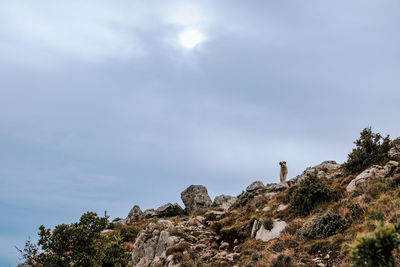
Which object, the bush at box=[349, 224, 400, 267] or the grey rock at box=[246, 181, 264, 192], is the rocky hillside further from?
the grey rock at box=[246, 181, 264, 192]

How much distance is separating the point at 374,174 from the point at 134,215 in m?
33.6

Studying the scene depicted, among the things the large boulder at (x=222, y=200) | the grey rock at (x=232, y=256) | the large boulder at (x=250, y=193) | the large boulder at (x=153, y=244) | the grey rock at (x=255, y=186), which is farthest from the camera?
the large boulder at (x=222, y=200)

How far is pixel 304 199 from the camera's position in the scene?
17094 millimetres

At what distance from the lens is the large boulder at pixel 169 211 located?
39969mm

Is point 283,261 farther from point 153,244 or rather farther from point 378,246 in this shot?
point 153,244

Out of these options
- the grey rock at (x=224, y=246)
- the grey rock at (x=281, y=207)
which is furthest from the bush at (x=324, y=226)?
the grey rock at (x=224, y=246)

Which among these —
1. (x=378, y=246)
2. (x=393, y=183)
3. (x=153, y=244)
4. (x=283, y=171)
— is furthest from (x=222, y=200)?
(x=378, y=246)

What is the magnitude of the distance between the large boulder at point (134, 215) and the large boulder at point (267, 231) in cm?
2663

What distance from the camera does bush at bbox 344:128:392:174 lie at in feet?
62.8

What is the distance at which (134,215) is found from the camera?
41.1 m

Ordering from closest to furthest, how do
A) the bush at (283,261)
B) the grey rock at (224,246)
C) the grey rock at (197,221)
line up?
the bush at (283,261) → the grey rock at (224,246) → the grey rock at (197,221)

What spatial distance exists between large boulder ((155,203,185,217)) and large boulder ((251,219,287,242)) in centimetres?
2406

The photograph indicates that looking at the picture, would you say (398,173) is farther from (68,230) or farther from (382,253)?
(68,230)

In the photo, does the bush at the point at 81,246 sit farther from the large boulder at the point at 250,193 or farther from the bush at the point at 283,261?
the large boulder at the point at 250,193
